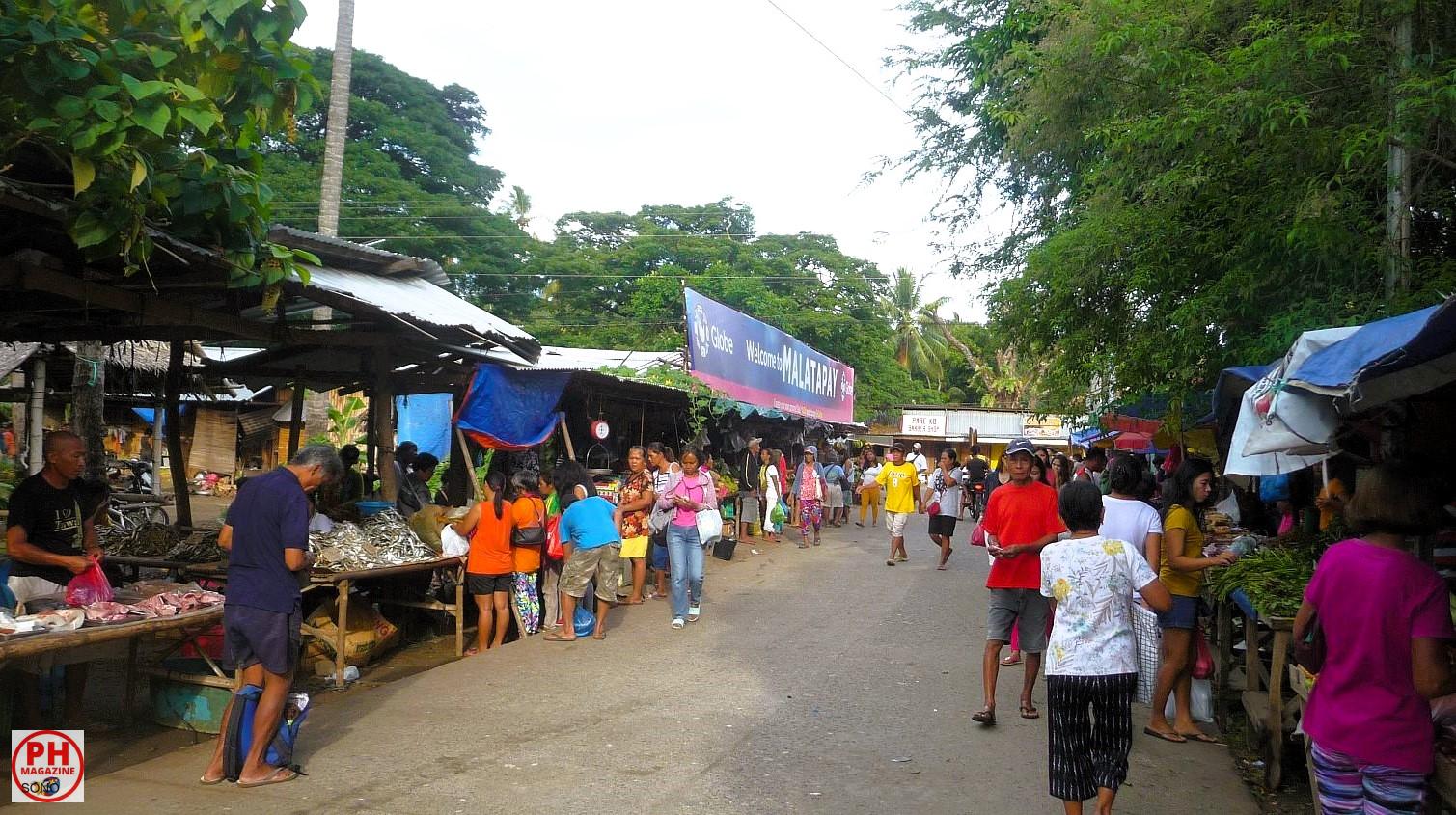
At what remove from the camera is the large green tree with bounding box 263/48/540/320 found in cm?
3266

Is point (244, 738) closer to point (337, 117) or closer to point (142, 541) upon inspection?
point (142, 541)

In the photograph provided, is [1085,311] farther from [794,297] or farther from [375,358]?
[794,297]

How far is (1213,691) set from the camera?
733 cm

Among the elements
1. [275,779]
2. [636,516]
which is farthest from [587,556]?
[275,779]

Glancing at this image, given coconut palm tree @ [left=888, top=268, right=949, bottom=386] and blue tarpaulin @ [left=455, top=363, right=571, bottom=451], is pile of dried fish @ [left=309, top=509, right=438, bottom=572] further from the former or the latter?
coconut palm tree @ [left=888, top=268, right=949, bottom=386]

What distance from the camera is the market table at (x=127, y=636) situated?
5.03m

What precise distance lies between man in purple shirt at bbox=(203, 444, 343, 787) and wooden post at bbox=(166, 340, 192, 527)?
4.59 meters

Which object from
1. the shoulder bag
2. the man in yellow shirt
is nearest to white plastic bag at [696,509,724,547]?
the shoulder bag

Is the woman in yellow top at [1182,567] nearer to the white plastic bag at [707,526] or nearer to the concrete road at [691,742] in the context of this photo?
the concrete road at [691,742]

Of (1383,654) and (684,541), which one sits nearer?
(1383,654)

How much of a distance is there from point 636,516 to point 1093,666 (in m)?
7.74

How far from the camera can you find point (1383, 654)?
11.2 feet

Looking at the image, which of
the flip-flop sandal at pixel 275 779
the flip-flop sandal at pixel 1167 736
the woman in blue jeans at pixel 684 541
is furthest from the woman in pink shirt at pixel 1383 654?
the woman in blue jeans at pixel 684 541

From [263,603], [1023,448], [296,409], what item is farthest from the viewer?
[296,409]
